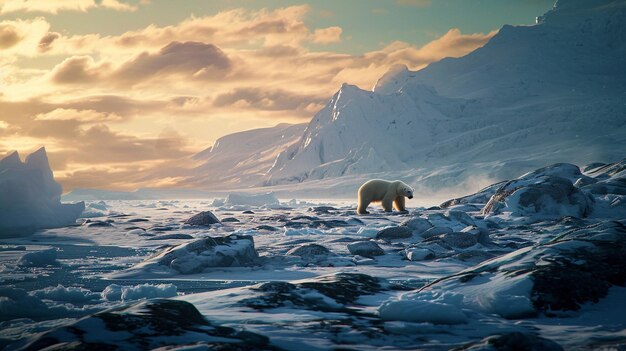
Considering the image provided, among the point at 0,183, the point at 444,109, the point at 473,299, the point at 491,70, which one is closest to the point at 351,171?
the point at 444,109

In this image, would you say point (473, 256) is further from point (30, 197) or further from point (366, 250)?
point (30, 197)

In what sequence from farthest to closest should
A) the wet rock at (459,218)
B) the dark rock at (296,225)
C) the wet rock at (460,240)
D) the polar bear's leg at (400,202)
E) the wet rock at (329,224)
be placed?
1. the polar bear's leg at (400,202)
2. the dark rock at (296,225)
3. the wet rock at (329,224)
4. the wet rock at (459,218)
5. the wet rock at (460,240)

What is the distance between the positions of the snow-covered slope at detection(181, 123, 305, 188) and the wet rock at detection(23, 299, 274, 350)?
108329 millimetres

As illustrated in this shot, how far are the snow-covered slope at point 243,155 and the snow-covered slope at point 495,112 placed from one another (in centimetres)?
2980

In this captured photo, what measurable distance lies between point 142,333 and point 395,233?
33.3 ft

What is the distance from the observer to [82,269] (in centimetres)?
947

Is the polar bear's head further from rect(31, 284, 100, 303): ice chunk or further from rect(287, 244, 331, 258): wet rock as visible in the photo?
rect(31, 284, 100, 303): ice chunk

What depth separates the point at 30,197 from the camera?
70.2 feet

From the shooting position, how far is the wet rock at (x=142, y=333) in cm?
326

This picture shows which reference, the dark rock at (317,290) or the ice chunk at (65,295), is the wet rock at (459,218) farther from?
the ice chunk at (65,295)

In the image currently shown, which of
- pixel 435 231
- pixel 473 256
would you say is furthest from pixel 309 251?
pixel 435 231

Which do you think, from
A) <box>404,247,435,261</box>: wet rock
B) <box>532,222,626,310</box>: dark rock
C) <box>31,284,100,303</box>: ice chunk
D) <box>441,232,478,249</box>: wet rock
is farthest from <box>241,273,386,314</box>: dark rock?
<box>441,232,478,249</box>: wet rock

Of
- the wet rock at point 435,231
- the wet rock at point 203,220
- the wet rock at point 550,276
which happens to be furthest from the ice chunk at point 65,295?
the wet rock at point 203,220

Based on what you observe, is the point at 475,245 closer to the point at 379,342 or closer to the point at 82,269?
the point at 82,269
